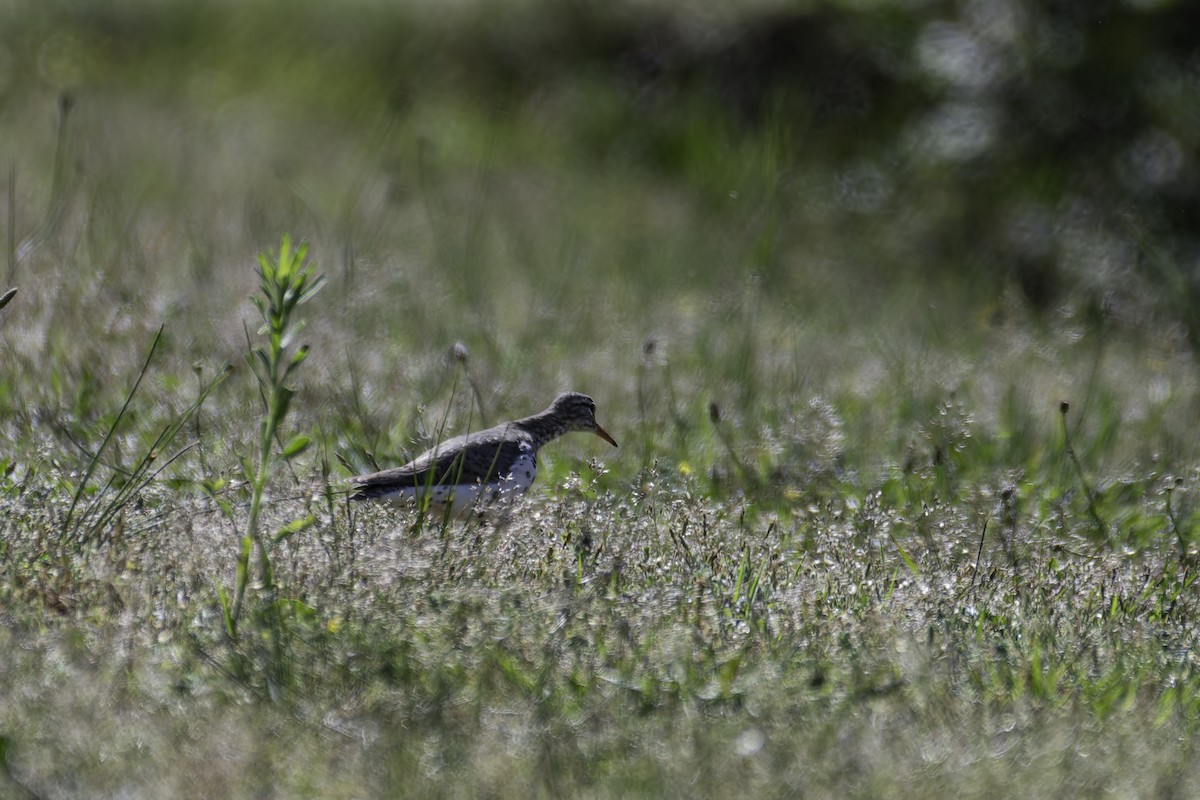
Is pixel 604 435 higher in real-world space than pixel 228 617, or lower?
higher

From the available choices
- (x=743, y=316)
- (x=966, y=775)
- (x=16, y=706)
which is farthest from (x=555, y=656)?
(x=743, y=316)

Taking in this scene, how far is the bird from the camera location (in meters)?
4.61

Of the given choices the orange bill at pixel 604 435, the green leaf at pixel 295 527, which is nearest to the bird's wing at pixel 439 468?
the green leaf at pixel 295 527

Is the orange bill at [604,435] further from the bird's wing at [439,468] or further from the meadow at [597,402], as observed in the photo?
the bird's wing at [439,468]

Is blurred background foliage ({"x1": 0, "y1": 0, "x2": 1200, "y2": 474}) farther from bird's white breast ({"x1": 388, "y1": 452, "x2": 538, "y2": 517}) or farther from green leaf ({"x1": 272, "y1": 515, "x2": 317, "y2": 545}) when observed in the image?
green leaf ({"x1": 272, "y1": 515, "x2": 317, "y2": 545})

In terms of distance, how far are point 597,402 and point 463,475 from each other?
1.63 meters

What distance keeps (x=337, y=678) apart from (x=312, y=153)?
6.19m

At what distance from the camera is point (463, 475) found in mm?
4871

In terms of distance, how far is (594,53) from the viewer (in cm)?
1038

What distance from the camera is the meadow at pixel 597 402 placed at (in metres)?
3.51

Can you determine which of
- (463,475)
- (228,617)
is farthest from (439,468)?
(228,617)

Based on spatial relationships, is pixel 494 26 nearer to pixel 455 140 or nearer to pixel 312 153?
pixel 455 140

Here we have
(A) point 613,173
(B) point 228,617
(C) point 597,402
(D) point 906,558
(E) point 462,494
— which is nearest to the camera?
(B) point 228,617

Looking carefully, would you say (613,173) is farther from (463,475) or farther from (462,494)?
(462,494)
